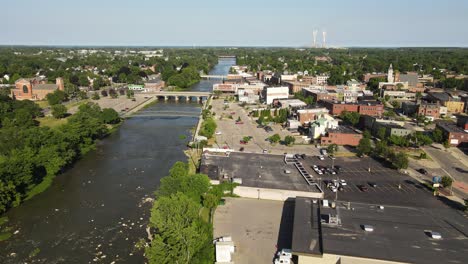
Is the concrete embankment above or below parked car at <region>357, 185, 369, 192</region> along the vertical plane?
above

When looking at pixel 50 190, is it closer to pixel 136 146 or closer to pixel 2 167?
pixel 2 167

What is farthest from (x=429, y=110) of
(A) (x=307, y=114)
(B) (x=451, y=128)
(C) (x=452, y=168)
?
(C) (x=452, y=168)

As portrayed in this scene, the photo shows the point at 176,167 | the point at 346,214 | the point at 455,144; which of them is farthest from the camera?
the point at 455,144

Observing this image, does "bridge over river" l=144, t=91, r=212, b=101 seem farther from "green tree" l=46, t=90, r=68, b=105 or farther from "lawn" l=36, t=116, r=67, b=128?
"lawn" l=36, t=116, r=67, b=128

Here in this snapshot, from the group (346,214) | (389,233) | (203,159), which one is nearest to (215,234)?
(346,214)

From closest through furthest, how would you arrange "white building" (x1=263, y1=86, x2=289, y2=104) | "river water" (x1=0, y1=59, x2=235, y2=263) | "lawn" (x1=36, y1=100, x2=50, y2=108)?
"river water" (x1=0, y1=59, x2=235, y2=263)
"lawn" (x1=36, y1=100, x2=50, y2=108)
"white building" (x1=263, y1=86, x2=289, y2=104)

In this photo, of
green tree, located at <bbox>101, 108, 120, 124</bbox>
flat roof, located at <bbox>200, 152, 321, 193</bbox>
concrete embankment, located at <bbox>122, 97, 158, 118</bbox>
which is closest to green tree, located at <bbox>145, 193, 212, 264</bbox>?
flat roof, located at <bbox>200, 152, 321, 193</bbox>

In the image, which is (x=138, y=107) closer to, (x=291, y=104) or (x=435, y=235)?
(x=291, y=104)
